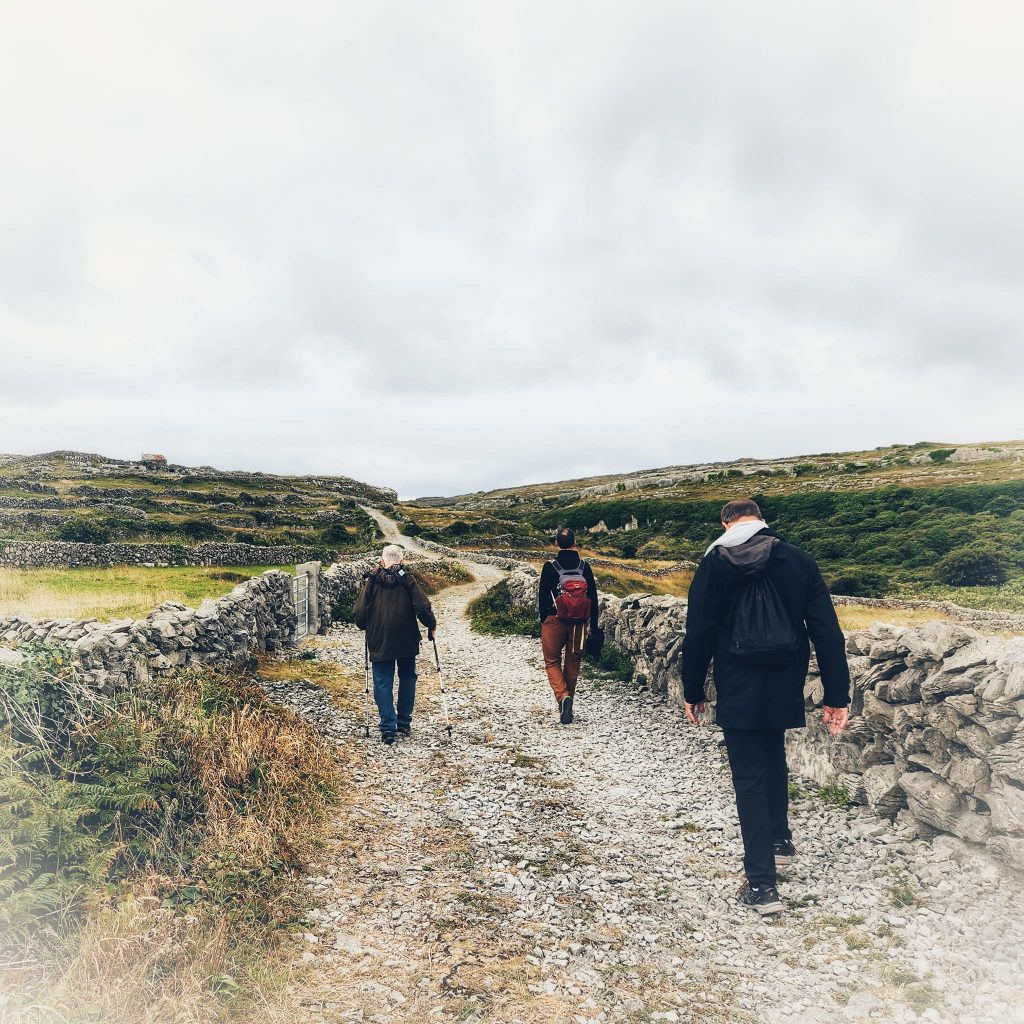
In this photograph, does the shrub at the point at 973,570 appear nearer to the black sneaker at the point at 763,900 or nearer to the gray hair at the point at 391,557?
the gray hair at the point at 391,557

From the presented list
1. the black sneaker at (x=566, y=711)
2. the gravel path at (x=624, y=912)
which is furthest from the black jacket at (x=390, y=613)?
the black sneaker at (x=566, y=711)

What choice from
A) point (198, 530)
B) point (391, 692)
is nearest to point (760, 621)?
point (391, 692)

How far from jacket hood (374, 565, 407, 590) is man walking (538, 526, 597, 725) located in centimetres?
232

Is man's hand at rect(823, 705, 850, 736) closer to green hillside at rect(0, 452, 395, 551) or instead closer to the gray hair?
the gray hair

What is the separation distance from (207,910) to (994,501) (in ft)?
209

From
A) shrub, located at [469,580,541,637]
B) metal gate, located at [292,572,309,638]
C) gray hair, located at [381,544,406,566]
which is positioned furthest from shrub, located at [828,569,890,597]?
gray hair, located at [381,544,406,566]

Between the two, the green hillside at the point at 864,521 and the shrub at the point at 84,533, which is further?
the shrub at the point at 84,533

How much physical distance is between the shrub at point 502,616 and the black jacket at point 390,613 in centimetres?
943

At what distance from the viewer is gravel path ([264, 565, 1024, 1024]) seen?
153 inches

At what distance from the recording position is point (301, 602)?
56.7 ft

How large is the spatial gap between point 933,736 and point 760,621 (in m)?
2.26

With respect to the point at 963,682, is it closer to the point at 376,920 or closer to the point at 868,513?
the point at 376,920

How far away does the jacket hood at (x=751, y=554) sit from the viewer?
489 centimetres

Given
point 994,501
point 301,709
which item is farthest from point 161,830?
point 994,501
